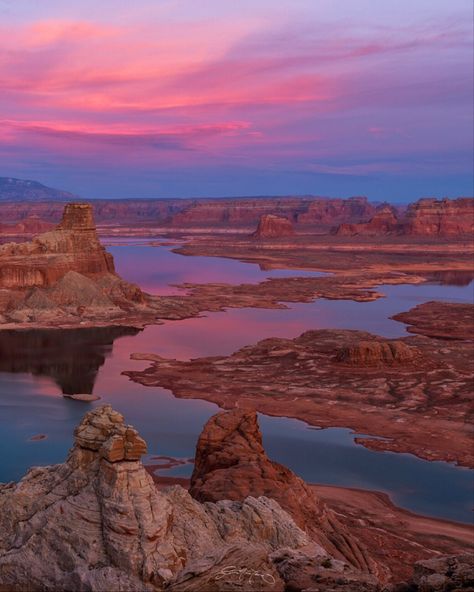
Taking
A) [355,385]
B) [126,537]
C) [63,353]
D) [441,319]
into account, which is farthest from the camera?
[441,319]

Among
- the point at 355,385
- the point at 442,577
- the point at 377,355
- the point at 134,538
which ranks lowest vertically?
the point at 355,385

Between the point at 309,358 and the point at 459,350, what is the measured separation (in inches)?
645

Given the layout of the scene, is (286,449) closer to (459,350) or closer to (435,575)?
(435,575)

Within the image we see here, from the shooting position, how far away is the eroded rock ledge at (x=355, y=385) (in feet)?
144

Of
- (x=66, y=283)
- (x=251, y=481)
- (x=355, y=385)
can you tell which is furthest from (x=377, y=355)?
(x=66, y=283)

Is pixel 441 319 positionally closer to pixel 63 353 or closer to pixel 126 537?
pixel 63 353

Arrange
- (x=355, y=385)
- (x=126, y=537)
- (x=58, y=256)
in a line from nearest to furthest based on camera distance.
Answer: (x=126, y=537)
(x=355, y=385)
(x=58, y=256)

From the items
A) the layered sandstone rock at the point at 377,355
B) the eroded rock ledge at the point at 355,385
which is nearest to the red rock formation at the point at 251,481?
the eroded rock ledge at the point at 355,385

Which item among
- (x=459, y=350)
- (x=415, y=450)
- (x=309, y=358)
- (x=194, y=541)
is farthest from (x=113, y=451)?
(x=459, y=350)

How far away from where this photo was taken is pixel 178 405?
162 feet

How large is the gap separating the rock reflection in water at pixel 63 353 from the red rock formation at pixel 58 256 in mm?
10400

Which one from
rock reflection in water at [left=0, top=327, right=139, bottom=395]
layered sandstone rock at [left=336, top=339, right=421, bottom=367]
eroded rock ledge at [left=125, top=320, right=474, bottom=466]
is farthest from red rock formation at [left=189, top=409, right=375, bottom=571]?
layered sandstone rock at [left=336, top=339, right=421, bottom=367]

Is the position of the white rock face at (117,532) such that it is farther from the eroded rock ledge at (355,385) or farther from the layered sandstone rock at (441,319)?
the layered sandstone rock at (441,319)

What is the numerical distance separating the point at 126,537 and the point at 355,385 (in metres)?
41.5
